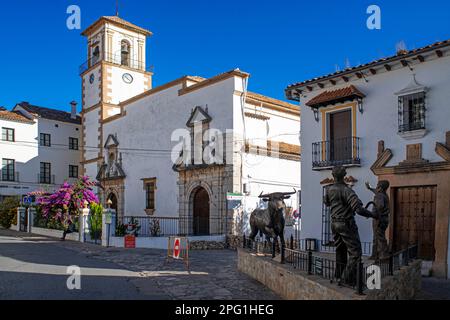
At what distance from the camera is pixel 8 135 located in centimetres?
3188

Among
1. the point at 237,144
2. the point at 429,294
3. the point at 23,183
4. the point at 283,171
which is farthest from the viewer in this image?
the point at 23,183

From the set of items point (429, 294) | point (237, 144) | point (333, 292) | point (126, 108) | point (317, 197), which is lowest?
point (429, 294)

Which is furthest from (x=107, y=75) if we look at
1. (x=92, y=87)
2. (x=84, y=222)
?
(x=84, y=222)

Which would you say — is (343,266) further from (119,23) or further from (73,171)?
(73,171)

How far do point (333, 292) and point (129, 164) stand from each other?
66.6 ft

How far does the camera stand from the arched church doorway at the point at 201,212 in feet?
66.8

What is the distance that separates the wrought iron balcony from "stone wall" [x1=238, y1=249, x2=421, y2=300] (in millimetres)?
4314

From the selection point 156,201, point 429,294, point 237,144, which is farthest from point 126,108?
point 429,294

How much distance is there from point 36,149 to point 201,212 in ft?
59.3

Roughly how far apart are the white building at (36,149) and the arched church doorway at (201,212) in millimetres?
16362

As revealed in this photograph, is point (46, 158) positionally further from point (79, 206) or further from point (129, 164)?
point (79, 206)

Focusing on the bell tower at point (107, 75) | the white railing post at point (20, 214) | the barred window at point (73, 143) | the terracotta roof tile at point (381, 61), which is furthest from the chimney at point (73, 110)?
the terracotta roof tile at point (381, 61)

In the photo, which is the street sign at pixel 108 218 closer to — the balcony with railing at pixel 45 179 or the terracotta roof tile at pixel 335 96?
the terracotta roof tile at pixel 335 96
